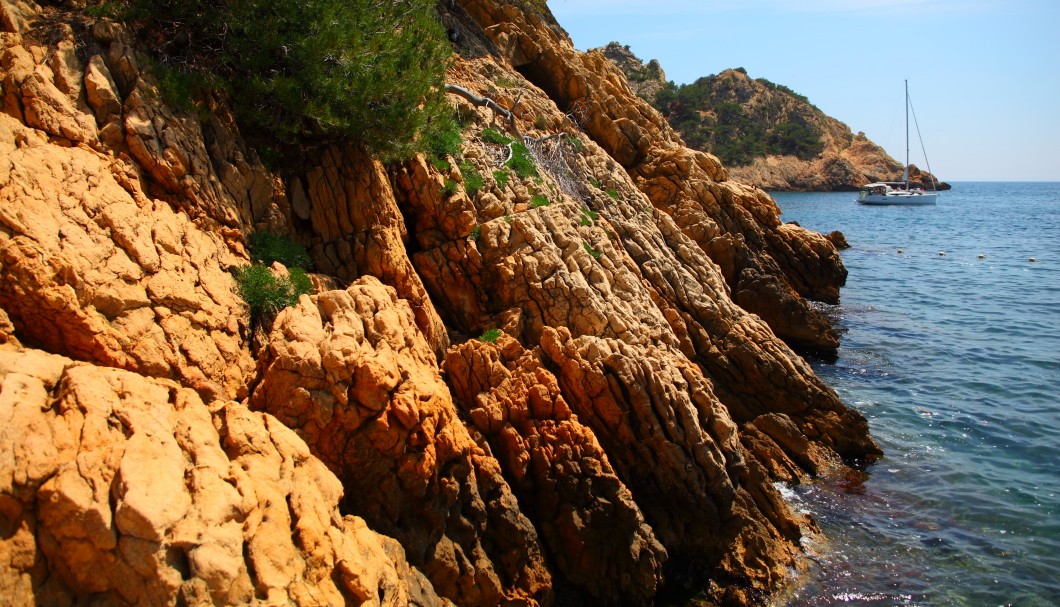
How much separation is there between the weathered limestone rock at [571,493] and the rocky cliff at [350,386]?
45 millimetres

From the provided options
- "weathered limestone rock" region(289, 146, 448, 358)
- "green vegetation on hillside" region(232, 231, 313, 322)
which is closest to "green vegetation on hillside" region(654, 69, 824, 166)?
"weathered limestone rock" region(289, 146, 448, 358)

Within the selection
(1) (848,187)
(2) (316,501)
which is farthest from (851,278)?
(1) (848,187)

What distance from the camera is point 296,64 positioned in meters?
11.4

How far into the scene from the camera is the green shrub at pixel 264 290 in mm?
9836

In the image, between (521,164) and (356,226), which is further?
(521,164)

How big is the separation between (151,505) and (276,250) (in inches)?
225

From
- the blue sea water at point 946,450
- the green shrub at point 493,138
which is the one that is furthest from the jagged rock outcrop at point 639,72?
the green shrub at point 493,138

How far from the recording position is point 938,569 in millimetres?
12547

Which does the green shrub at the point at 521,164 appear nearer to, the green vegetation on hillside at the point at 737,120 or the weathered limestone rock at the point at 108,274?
the weathered limestone rock at the point at 108,274

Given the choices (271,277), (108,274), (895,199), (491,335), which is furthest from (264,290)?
(895,199)

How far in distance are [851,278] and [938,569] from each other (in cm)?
2850

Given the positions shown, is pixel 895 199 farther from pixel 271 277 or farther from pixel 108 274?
pixel 108 274

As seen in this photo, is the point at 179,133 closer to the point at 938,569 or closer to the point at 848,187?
the point at 938,569

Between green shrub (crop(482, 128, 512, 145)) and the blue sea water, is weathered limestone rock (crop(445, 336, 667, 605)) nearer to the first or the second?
the blue sea water
